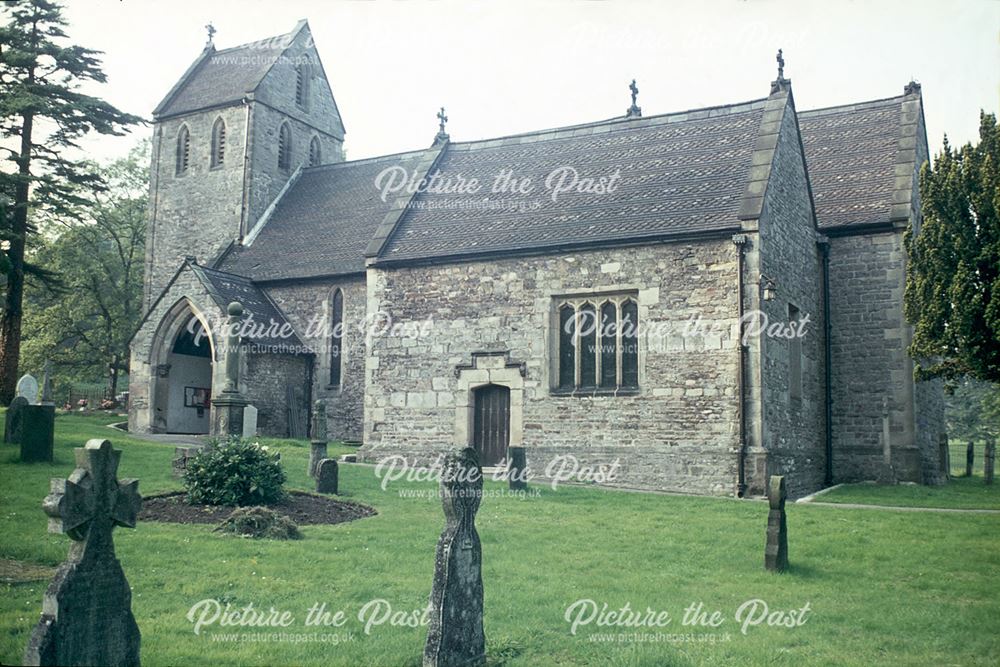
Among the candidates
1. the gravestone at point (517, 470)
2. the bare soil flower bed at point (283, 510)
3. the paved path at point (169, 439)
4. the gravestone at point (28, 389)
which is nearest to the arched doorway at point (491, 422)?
the gravestone at point (517, 470)

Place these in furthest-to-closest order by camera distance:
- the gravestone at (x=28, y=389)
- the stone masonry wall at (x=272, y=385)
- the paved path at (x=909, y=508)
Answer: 1. the stone masonry wall at (x=272, y=385)
2. the gravestone at (x=28, y=389)
3. the paved path at (x=909, y=508)

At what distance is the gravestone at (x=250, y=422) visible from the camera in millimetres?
25359

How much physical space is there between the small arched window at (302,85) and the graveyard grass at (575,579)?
24.3m

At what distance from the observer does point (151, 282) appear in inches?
1404

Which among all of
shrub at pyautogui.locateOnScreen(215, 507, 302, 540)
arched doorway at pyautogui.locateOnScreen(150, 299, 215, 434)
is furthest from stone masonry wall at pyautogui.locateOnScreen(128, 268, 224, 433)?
shrub at pyautogui.locateOnScreen(215, 507, 302, 540)

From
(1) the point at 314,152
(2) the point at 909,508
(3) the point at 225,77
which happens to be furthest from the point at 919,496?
(3) the point at 225,77

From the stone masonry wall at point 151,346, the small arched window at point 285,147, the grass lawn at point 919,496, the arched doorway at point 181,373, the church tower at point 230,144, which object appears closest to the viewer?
the grass lawn at point 919,496

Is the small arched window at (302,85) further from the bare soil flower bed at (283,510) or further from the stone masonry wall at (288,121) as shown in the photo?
the bare soil flower bed at (283,510)

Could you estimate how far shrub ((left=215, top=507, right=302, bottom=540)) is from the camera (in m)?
11.8

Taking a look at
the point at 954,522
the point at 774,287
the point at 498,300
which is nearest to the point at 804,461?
the point at 774,287

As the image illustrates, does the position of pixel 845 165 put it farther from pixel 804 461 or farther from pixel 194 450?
pixel 194 450

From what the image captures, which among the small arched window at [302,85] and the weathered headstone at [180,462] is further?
Answer: the small arched window at [302,85]

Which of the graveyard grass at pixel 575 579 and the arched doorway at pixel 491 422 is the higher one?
the arched doorway at pixel 491 422

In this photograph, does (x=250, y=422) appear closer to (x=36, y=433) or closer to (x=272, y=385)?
(x=272, y=385)
